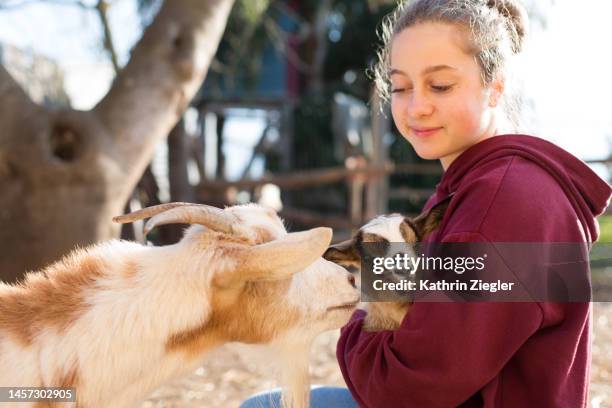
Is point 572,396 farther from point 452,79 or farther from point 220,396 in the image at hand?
point 220,396

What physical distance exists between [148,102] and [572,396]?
→ 3.67m

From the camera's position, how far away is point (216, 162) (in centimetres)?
1199

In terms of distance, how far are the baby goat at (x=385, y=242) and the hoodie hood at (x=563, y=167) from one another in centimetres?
34

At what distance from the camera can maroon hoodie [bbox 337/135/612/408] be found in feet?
4.93

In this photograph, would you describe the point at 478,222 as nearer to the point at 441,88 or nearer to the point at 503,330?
the point at 503,330

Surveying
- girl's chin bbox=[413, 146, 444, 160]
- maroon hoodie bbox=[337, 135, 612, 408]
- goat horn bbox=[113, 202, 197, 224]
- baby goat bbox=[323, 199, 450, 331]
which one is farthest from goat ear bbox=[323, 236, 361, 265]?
goat horn bbox=[113, 202, 197, 224]

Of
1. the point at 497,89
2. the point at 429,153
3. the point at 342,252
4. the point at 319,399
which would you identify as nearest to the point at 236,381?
the point at 319,399

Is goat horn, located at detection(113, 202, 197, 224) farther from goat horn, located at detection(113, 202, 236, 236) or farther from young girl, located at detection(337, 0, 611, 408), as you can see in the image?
young girl, located at detection(337, 0, 611, 408)

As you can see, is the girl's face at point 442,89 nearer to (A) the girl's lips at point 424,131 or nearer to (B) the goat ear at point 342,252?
(A) the girl's lips at point 424,131

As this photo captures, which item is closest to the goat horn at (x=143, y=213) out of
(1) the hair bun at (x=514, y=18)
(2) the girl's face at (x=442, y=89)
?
(2) the girl's face at (x=442, y=89)

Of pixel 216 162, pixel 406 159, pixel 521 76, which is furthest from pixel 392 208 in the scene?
pixel 521 76

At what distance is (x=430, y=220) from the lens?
6.68ft

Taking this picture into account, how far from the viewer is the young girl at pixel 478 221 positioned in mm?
1510

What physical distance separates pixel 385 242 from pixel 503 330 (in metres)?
0.67
